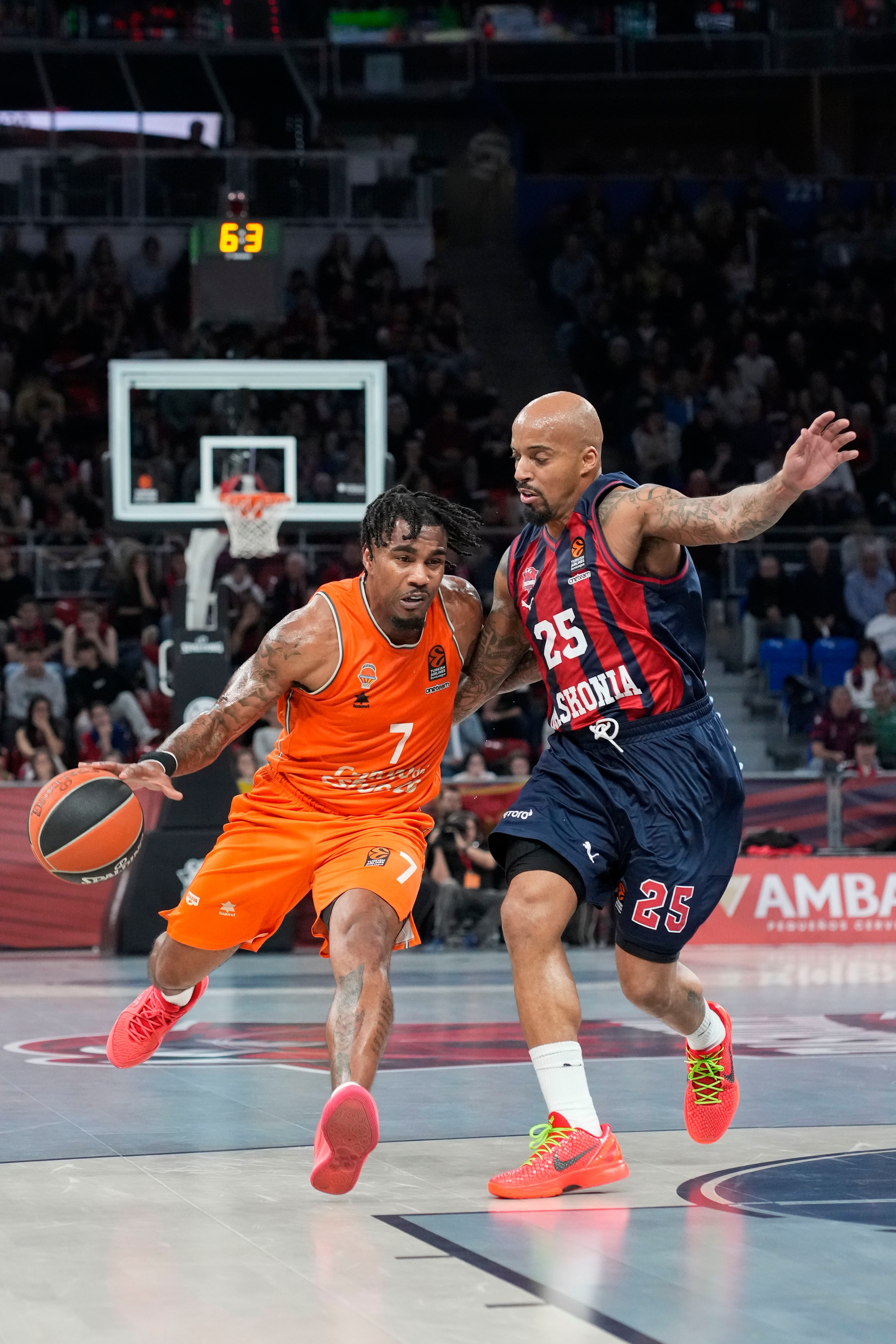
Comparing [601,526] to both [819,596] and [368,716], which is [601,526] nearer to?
[368,716]

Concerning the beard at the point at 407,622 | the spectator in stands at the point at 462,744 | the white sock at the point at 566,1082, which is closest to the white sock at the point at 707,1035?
the white sock at the point at 566,1082

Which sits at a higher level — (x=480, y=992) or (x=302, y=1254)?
(x=302, y=1254)

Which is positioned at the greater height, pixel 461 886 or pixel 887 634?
pixel 887 634

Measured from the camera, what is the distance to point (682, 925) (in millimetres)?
5016

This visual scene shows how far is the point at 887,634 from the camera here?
16.8 m

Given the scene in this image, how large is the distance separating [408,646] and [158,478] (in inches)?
326

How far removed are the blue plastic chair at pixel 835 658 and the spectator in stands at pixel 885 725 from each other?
1.49m

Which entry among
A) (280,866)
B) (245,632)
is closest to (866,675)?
(245,632)

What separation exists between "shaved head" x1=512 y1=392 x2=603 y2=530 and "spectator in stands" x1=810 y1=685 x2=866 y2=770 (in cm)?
1061

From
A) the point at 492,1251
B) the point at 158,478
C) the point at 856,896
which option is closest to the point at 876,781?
the point at 856,896

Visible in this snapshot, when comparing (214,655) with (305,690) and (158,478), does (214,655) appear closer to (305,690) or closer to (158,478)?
(158,478)

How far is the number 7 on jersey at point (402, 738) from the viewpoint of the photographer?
5.40m

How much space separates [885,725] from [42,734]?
720 centimetres

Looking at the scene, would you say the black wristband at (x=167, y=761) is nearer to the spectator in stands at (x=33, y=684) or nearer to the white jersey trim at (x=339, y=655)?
the white jersey trim at (x=339, y=655)
